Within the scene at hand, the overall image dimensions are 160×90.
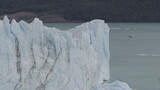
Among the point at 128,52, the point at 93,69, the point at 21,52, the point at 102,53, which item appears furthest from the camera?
the point at 128,52

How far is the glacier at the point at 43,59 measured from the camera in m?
16.1

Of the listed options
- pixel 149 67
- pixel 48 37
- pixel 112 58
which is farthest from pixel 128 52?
pixel 48 37

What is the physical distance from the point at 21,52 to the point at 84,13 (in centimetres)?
6079

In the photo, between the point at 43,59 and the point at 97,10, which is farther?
the point at 97,10

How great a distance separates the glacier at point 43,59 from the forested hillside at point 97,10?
192 feet

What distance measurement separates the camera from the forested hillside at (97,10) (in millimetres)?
77000

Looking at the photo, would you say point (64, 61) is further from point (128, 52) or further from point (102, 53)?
point (128, 52)

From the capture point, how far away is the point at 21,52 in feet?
53.5

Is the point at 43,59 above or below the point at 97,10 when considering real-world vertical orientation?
above

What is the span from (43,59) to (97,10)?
61929mm

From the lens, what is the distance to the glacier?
16.1m

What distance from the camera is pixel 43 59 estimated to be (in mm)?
16422

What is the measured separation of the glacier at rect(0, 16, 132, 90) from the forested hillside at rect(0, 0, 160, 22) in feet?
192

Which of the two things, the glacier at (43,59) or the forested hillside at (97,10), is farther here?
the forested hillside at (97,10)
